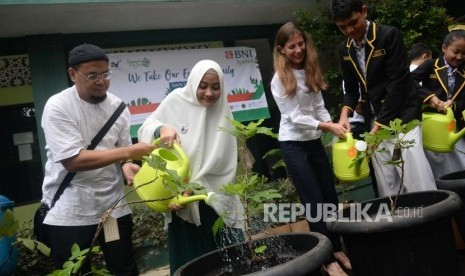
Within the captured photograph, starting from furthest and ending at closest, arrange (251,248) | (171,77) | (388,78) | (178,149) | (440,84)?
(171,77)
(440,84)
(388,78)
(178,149)
(251,248)

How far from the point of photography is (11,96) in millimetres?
4598

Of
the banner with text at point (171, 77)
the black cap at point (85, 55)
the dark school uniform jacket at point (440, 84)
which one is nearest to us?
the black cap at point (85, 55)

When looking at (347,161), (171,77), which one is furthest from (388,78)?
(171,77)

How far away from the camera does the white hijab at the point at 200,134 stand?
78.6 inches

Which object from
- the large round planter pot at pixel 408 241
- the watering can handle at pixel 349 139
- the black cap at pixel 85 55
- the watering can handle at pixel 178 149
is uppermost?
the black cap at pixel 85 55

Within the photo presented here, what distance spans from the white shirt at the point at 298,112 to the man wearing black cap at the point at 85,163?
0.92 m

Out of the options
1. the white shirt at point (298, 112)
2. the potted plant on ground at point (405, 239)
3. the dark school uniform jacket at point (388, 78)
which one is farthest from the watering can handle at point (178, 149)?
the dark school uniform jacket at point (388, 78)

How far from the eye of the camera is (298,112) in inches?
91.6

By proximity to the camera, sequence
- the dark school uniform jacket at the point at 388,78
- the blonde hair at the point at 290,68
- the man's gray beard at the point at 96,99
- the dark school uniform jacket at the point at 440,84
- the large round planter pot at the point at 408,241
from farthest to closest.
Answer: the dark school uniform jacket at the point at 440,84 < the blonde hair at the point at 290,68 < the dark school uniform jacket at the point at 388,78 < the man's gray beard at the point at 96,99 < the large round planter pot at the point at 408,241

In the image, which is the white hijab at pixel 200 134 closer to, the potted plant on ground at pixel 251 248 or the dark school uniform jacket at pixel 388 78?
the potted plant on ground at pixel 251 248

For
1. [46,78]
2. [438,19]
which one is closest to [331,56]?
[438,19]

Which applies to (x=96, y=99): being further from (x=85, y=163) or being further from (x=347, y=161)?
(x=347, y=161)

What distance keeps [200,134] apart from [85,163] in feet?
1.83

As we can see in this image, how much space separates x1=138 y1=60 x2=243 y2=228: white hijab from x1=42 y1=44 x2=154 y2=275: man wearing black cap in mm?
251
